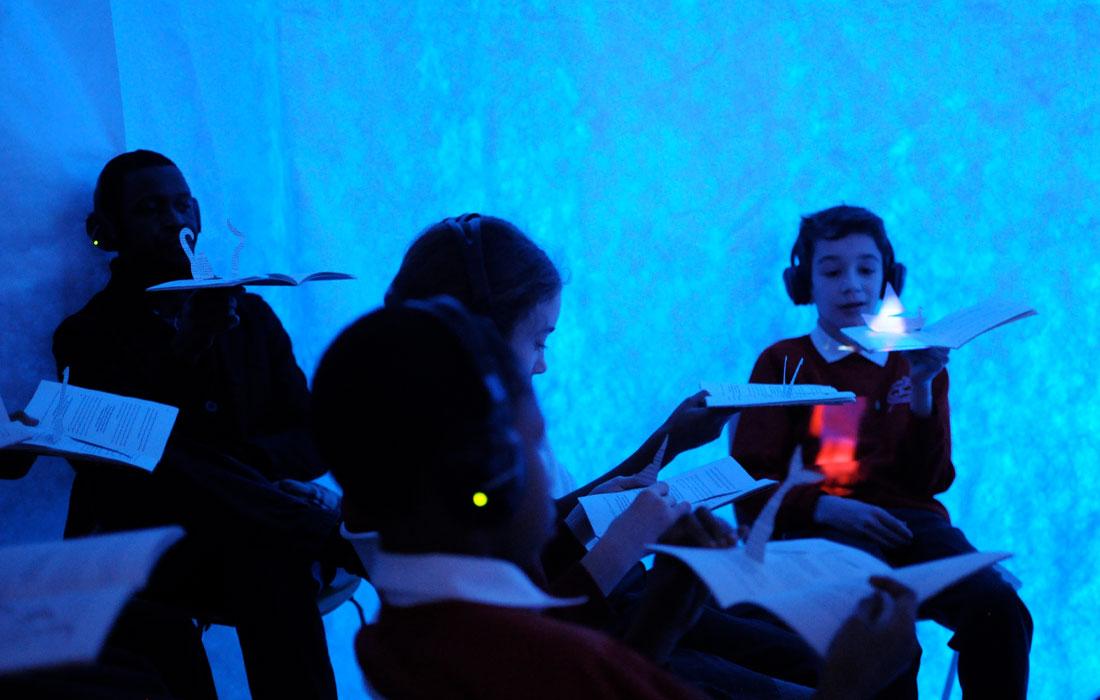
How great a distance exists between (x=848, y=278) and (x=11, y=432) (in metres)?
1.53

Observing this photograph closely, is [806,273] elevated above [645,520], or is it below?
above

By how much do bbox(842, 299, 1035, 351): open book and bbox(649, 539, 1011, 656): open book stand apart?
55 cm

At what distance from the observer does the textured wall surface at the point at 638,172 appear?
1742mm

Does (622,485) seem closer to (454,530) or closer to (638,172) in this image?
(454,530)

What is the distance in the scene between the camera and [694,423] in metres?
1.38

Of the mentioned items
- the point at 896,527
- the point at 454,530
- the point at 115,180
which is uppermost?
the point at 115,180

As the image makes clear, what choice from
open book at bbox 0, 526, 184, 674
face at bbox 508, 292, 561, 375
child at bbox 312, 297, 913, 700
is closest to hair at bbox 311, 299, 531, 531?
child at bbox 312, 297, 913, 700

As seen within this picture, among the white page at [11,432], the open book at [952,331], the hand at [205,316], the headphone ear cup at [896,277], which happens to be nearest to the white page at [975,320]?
the open book at [952,331]

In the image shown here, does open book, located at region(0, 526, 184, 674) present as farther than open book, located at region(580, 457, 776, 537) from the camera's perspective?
No

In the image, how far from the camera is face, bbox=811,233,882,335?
64.4 inches

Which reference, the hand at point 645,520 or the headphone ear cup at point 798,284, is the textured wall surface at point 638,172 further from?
the hand at point 645,520

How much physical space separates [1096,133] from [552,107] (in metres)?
1.23

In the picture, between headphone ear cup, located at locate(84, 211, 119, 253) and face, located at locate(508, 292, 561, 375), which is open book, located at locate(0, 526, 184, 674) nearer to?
face, located at locate(508, 292, 561, 375)

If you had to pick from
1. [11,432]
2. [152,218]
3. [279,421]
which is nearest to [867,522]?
[279,421]
